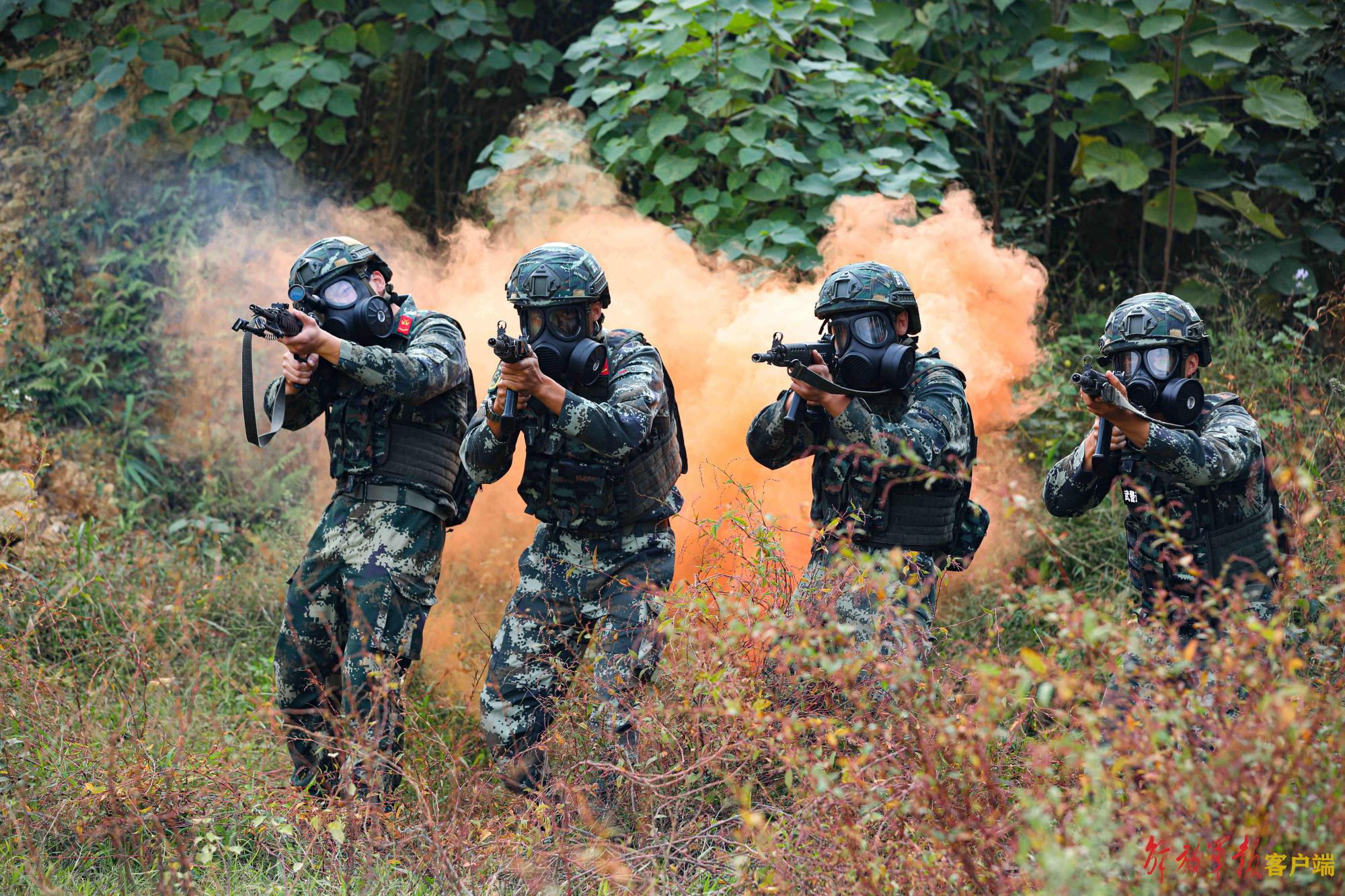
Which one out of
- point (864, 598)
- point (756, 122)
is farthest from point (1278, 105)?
point (864, 598)

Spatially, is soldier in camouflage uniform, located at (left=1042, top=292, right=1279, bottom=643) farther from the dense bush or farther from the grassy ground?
the dense bush

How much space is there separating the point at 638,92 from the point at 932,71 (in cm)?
224

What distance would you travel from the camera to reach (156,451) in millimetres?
7457

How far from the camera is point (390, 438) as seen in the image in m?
4.77

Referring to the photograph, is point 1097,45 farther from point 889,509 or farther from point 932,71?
point 889,509

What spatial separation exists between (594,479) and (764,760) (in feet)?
3.84

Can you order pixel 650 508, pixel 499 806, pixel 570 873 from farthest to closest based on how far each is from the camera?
pixel 650 508 → pixel 499 806 → pixel 570 873

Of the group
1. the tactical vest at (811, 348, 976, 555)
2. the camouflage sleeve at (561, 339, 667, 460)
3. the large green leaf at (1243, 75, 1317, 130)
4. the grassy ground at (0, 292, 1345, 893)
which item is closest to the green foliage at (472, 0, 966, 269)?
the large green leaf at (1243, 75, 1317, 130)

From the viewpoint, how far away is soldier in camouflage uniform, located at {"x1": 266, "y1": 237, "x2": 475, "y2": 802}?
15.1 feet

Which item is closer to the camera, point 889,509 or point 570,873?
point 570,873

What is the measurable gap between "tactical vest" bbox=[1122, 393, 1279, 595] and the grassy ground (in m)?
0.18

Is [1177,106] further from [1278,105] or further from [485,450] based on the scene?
[485,450]

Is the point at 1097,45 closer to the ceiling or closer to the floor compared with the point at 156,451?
closer to the ceiling

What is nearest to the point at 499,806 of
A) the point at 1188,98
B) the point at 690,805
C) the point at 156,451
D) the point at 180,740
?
the point at 690,805
